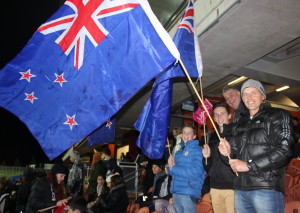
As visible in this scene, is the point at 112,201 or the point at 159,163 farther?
the point at 159,163

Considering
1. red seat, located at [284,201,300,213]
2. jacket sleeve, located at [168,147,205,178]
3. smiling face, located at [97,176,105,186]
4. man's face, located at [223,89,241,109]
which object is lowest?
red seat, located at [284,201,300,213]

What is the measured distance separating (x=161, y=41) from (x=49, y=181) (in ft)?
13.0

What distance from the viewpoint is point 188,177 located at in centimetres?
376

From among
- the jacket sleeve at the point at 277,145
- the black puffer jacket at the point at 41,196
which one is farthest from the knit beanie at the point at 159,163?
the jacket sleeve at the point at 277,145

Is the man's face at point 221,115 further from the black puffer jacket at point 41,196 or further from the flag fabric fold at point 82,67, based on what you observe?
the black puffer jacket at point 41,196

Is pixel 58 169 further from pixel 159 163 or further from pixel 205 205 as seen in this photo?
pixel 205 205

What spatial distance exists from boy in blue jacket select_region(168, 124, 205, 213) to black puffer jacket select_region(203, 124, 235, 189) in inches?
11.0

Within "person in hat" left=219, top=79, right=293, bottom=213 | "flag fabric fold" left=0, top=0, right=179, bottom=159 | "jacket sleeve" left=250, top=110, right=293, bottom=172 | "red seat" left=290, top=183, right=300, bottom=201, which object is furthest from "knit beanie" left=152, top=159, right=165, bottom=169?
"jacket sleeve" left=250, top=110, right=293, bottom=172

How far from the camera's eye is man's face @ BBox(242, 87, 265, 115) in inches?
104

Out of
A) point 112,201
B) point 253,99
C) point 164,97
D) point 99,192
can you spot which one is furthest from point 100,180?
point 253,99

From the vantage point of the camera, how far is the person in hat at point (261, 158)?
226cm

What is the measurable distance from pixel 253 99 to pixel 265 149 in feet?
1.76

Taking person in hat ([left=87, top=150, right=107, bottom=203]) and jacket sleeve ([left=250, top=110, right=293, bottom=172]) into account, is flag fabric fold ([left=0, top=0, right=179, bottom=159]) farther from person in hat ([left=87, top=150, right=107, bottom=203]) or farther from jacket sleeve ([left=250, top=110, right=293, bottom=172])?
person in hat ([left=87, top=150, right=107, bottom=203])

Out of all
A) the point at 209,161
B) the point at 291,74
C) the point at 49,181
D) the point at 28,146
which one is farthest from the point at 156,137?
the point at 28,146
